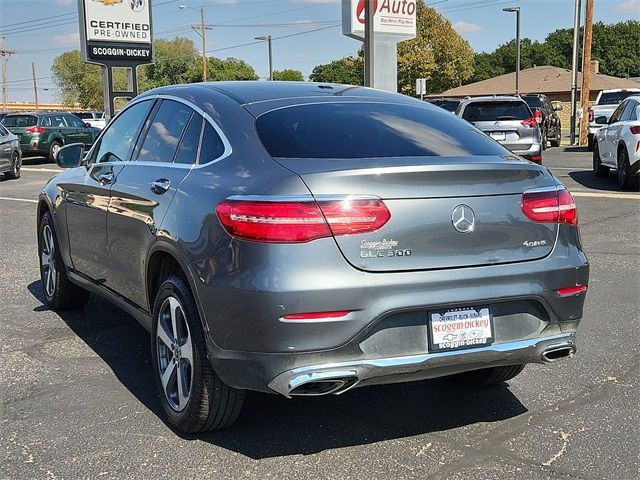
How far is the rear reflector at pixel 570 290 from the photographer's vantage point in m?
3.61

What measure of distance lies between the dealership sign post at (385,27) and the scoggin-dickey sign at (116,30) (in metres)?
10.2

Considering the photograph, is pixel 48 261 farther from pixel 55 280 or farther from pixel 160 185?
pixel 160 185

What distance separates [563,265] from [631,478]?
3.14ft

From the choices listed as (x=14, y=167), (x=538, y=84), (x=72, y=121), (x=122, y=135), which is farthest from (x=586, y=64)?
(x=538, y=84)

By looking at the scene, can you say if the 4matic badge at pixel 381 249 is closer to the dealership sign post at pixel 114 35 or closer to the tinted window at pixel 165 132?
the tinted window at pixel 165 132

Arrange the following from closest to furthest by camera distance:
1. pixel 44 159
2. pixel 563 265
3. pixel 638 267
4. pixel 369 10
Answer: pixel 563 265 < pixel 638 267 < pixel 369 10 < pixel 44 159

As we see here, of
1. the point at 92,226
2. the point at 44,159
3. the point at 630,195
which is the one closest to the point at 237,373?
the point at 92,226

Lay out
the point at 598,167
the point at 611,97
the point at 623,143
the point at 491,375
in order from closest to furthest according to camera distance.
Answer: the point at 491,375, the point at 623,143, the point at 598,167, the point at 611,97

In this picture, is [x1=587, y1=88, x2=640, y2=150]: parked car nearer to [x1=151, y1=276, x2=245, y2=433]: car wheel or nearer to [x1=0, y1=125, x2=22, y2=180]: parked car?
[x1=0, y1=125, x2=22, y2=180]: parked car

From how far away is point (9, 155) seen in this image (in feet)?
63.4

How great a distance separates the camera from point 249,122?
3.82 meters

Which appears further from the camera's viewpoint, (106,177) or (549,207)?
(106,177)

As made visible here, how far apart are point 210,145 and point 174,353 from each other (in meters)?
1.05

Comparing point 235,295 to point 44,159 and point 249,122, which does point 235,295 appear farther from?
point 44,159
